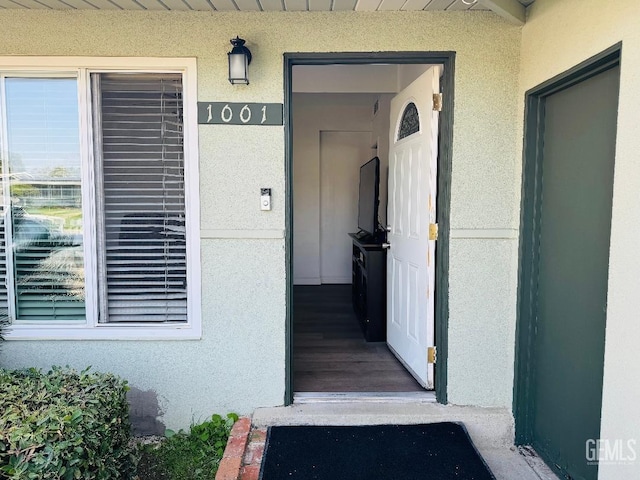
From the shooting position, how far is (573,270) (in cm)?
228

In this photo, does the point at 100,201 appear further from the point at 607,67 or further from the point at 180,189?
the point at 607,67

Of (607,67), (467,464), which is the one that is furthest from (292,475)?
(607,67)

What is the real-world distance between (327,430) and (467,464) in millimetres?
806

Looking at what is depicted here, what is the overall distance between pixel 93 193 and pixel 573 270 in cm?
274

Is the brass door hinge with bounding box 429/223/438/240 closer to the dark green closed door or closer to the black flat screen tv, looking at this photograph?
the dark green closed door

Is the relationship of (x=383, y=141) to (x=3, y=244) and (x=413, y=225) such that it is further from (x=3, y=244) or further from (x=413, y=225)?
(x=3, y=244)

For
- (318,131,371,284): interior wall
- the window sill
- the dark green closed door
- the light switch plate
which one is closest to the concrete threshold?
the dark green closed door

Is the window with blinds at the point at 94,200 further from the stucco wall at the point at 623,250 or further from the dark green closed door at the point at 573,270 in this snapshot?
the stucco wall at the point at 623,250

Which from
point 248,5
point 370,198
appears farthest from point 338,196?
point 248,5

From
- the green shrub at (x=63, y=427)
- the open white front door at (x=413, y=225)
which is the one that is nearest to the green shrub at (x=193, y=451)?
the green shrub at (x=63, y=427)

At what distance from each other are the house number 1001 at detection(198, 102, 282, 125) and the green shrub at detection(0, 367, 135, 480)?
61.5 inches

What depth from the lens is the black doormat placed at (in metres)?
2.37

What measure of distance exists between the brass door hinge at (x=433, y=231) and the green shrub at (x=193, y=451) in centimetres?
168

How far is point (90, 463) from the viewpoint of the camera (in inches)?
76.2
